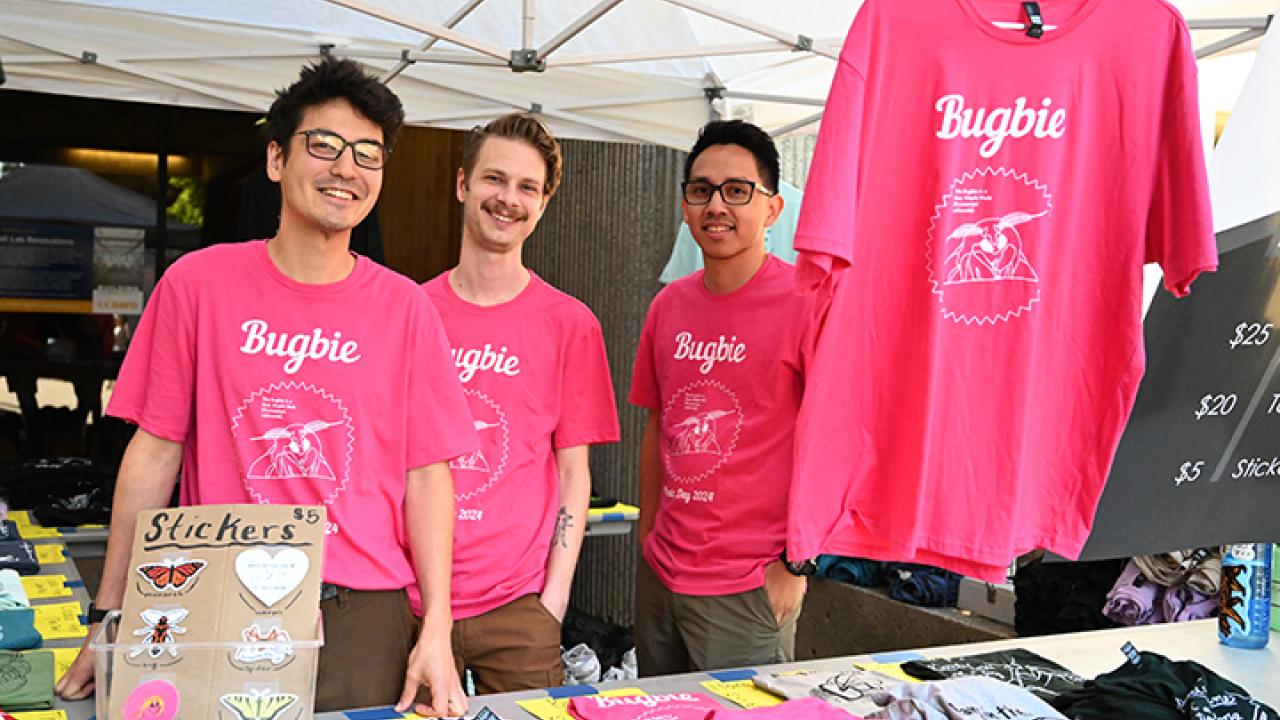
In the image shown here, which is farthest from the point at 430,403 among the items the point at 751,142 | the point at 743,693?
the point at 751,142

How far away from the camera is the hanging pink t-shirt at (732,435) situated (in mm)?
2988

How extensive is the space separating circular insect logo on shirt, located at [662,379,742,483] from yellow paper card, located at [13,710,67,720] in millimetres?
1471

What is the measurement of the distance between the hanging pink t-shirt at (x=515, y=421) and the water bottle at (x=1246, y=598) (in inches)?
62.8

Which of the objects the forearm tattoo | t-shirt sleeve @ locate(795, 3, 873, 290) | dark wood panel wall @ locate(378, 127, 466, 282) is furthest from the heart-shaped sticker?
dark wood panel wall @ locate(378, 127, 466, 282)

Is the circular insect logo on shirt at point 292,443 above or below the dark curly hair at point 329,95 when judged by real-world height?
below

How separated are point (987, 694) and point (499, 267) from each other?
144 cm

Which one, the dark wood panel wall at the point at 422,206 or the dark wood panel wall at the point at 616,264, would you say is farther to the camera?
the dark wood panel wall at the point at 422,206

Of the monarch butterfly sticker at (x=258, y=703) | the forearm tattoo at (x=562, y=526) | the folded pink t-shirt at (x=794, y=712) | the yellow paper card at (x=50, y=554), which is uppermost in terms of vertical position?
the forearm tattoo at (x=562, y=526)

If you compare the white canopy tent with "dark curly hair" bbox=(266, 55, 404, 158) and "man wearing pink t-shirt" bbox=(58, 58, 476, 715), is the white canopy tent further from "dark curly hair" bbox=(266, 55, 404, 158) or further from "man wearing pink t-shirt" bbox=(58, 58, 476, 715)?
"man wearing pink t-shirt" bbox=(58, 58, 476, 715)

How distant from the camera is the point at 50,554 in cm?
387

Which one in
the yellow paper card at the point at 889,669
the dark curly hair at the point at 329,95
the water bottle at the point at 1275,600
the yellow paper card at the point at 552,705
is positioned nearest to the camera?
the yellow paper card at the point at 552,705

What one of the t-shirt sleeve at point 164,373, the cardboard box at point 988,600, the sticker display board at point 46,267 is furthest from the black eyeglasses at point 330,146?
the sticker display board at point 46,267

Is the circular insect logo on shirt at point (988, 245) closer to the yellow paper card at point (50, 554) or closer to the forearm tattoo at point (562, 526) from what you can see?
the forearm tattoo at point (562, 526)

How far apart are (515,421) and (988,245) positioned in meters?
1.14
